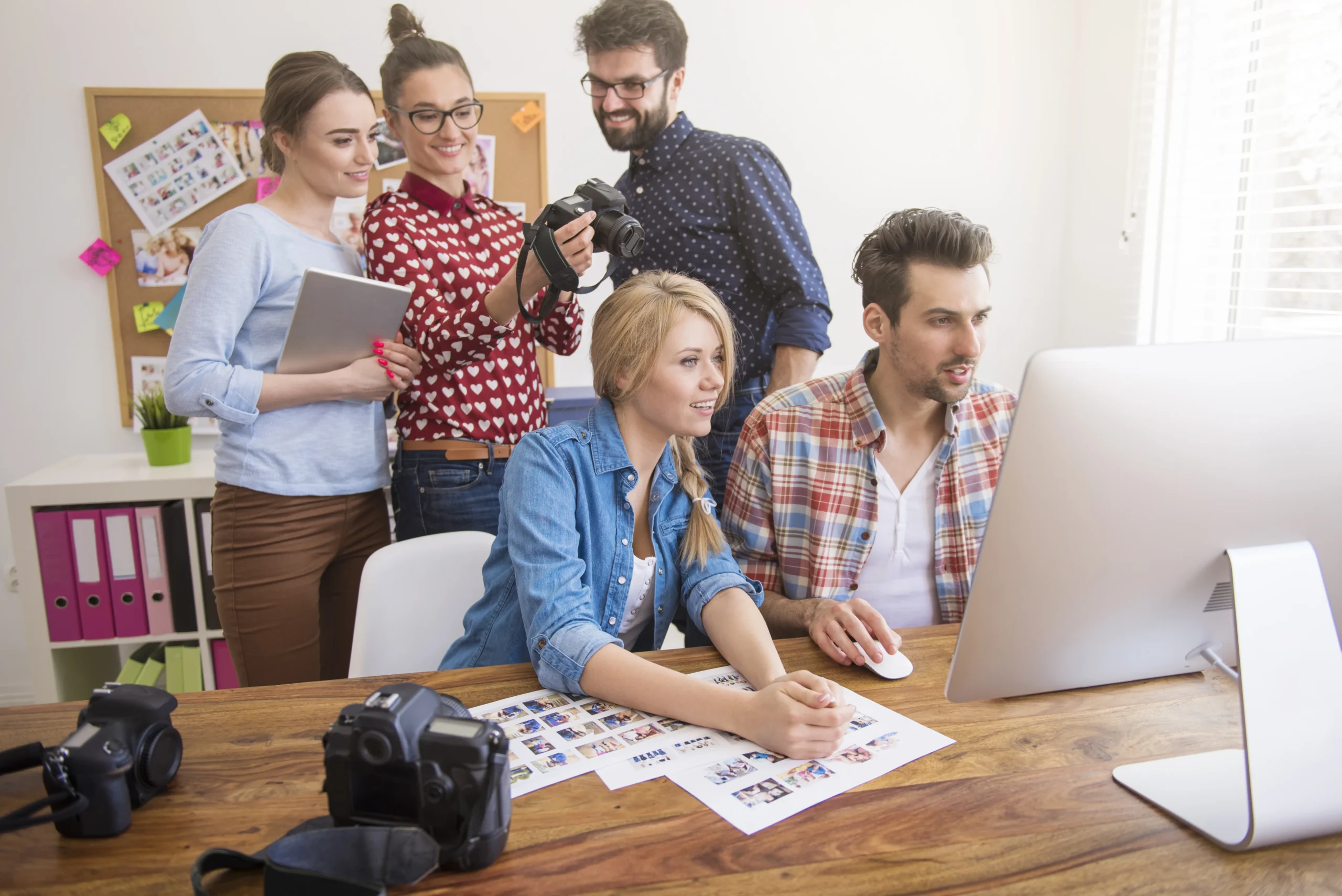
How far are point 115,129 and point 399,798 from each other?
2.62 metres

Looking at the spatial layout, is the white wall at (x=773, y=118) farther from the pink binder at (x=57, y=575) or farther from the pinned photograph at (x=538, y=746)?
the pinned photograph at (x=538, y=746)

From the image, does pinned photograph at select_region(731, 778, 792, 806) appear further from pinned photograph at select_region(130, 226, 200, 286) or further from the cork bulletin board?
pinned photograph at select_region(130, 226, 200, 286)

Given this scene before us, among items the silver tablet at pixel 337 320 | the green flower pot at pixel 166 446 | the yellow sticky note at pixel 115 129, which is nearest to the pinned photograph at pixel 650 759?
the silver tablet at pixel 337 320

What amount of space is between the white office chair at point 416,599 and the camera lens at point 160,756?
0.49 metres

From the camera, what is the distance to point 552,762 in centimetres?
93

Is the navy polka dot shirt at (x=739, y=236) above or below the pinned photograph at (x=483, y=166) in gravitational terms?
below

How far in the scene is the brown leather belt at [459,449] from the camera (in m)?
1.71

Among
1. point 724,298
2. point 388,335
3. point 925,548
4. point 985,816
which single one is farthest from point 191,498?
point 985,816

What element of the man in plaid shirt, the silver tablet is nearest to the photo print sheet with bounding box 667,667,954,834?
the man in plaid shirt

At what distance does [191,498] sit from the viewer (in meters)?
2.33

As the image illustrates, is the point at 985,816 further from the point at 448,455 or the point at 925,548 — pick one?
the point at 448,455

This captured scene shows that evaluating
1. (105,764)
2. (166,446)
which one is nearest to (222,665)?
(166,446)

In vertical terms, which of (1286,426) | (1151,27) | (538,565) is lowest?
(538,565)

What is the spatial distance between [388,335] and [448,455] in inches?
9.8
